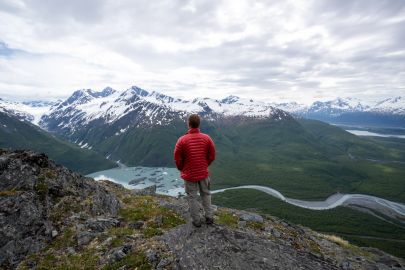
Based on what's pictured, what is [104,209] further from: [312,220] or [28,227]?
[312,220]

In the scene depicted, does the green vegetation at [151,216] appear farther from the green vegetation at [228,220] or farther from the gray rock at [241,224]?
the gray rock at [241,224]

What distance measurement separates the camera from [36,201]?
20.0 m

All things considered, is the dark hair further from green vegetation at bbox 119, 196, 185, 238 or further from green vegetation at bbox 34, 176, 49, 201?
green vegetation at bbox 34, 176, 49, 201

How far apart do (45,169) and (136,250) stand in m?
12.3

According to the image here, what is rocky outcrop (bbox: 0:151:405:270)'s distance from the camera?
13.8 metres

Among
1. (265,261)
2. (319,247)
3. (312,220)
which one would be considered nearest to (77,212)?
(265,261)

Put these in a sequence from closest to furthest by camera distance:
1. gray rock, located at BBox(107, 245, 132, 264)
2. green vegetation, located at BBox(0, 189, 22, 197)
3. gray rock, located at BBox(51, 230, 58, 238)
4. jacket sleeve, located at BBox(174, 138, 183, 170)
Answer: jacket sleeve, located at BBox(174, 138, 183, 170)
gray rock, located at BBox(107, 245, 132, 264)
gray rock, located at BBox(51, 230, 58, 238)
green vegetation, located at BBox(0, 189, 22, 197)

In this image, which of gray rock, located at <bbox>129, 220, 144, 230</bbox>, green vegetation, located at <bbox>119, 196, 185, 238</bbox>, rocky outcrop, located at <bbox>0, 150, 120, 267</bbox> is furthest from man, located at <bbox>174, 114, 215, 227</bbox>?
rocky outcrop, located at <bbox>0, 150, 120, 267</bbox>

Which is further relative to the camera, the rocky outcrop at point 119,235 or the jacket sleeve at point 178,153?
the jacket sleeve at point 178,153

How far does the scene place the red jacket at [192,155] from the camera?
1456 cm

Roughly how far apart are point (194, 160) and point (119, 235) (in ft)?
23.7

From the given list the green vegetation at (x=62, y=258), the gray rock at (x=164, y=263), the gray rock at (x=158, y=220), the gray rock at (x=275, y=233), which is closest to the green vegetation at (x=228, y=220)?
the gray rock at (x=275, y=233)

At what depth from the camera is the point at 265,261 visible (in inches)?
520

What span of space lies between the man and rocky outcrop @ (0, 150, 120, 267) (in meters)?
9.51
